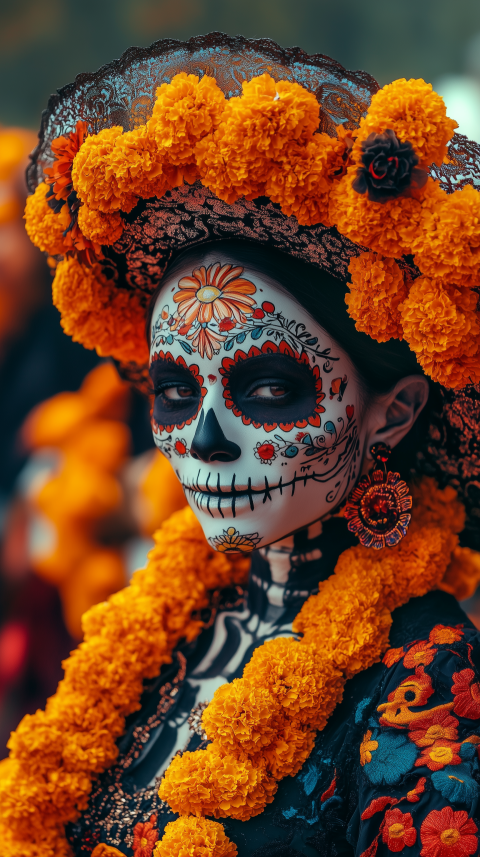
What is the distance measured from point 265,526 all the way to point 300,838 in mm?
734

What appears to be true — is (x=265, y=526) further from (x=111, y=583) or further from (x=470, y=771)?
(x=111, y=583)

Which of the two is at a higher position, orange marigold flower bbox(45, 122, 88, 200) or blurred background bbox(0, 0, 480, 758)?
blurred background bbox(0, 0, 480, 758)

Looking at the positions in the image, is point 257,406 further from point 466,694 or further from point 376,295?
point 466,694

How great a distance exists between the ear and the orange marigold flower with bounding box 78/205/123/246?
829 millimetres

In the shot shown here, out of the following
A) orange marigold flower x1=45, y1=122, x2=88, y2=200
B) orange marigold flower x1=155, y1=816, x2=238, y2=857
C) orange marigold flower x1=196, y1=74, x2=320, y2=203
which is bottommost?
orange marigold flower x1=155, y1=816, x2=238, y2=857

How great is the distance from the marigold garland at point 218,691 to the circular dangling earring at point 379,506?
4.1 inches

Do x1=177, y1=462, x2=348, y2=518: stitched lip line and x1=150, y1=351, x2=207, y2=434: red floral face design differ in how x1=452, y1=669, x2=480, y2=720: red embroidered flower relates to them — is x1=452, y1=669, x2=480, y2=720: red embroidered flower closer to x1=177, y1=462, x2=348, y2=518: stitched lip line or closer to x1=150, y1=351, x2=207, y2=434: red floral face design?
x1=177, y1=462, x2=348, y2=518: stitched lip line

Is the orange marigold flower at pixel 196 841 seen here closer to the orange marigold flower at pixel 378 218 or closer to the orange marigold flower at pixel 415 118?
the orange marigold flower at pixel 378 218

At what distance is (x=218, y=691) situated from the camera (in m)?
1.97

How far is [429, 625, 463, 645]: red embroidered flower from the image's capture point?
189 cm

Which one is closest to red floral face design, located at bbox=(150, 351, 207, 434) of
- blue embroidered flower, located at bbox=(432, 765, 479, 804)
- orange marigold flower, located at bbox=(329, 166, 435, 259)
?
orange marigold flower, located at bbox=(329, 166, 435, 259)

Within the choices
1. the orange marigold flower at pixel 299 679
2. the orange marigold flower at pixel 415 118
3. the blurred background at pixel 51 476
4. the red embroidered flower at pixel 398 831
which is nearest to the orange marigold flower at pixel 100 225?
the orange marigold flower at pixel 415 118

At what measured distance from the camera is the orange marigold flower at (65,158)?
2037 millimetres

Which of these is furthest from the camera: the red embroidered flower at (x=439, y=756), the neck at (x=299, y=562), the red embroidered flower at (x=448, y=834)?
the neck at (x=299, y=562)
